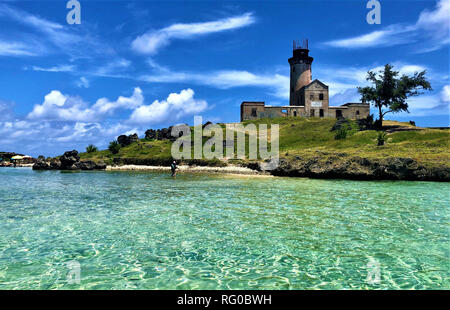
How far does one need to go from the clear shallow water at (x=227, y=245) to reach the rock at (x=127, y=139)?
8004 centimetres

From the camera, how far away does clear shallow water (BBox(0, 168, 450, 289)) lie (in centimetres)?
733

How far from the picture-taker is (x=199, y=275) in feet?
25.0

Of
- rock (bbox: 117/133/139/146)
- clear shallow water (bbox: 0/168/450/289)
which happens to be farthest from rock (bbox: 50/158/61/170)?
clear shallow water (bbox: 0/168/450/289)

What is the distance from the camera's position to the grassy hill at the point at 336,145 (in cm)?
4003

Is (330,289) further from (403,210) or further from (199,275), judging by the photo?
(403,210)

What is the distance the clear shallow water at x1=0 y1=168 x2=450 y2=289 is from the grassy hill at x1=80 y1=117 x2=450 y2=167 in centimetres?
2384

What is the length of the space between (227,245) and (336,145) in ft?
177

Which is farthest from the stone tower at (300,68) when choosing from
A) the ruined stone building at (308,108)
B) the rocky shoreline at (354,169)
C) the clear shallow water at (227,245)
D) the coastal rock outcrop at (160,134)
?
the clear shallow water at (227,245)

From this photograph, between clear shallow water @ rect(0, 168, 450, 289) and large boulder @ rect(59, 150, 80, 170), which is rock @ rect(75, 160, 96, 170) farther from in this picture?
clear shallow water @ rect(0, 168, 450, 289)

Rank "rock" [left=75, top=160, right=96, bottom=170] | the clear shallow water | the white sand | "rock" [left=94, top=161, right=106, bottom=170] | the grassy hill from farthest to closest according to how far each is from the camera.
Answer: "rock" [left=94, top=161, right=106, bottom=170], "rock" [left=75, top=160, right=96, bottom=170], the white sand, the grassy hill, the clear shallow water

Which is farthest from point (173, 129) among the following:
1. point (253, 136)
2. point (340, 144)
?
point (340, 144)

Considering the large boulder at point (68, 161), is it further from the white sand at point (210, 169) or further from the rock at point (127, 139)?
the rock at point (127, 139)
